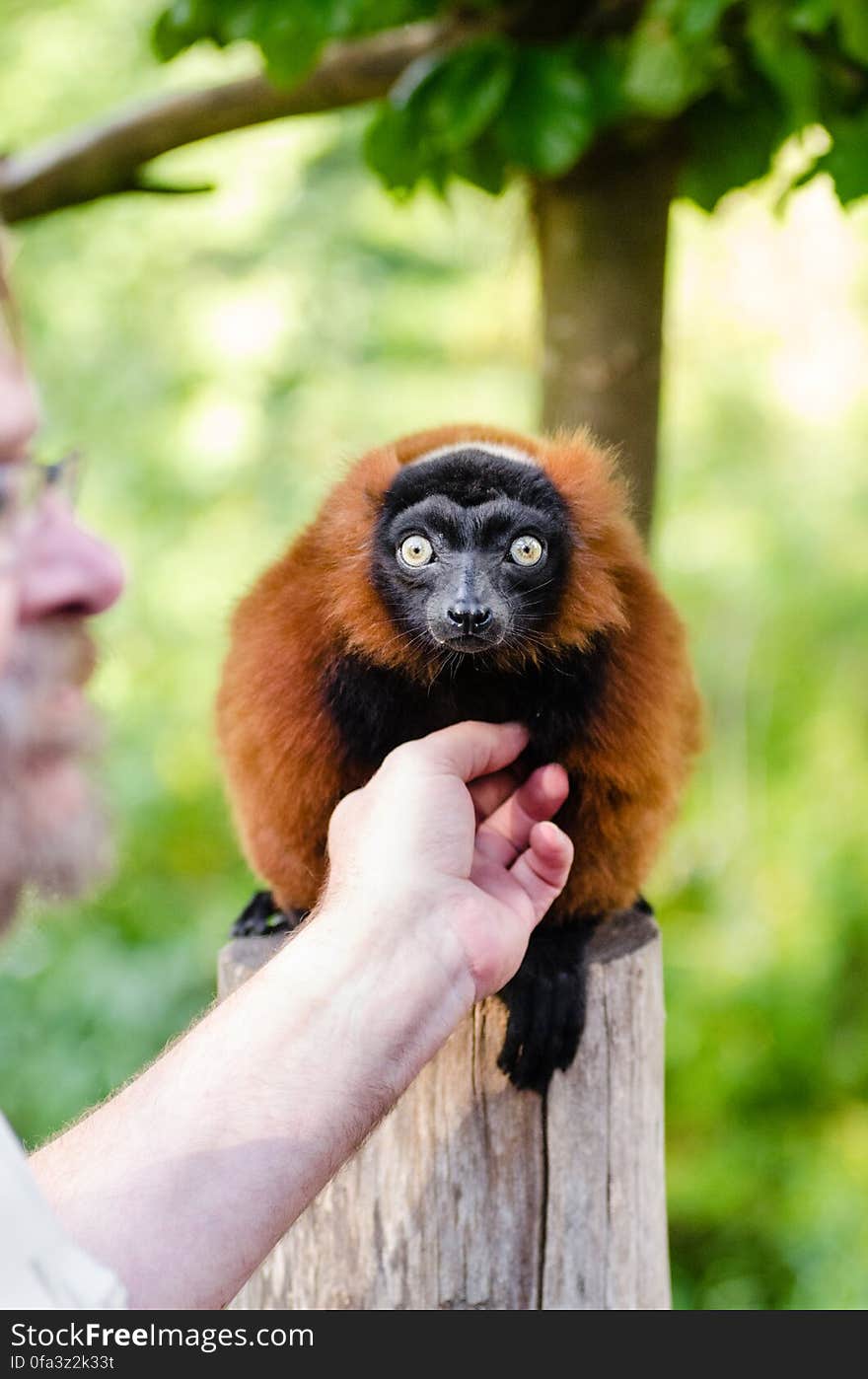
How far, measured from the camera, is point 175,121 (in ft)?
10.1

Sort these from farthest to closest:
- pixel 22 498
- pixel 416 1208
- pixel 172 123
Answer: pixel 172 123
pixel 416 1208
pixel 22 498

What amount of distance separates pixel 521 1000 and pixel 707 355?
561 cm

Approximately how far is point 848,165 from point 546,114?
52 cm

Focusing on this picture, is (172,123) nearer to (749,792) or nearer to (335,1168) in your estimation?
(335,1168)

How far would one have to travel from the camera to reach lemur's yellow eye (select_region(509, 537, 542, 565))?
2.06 m

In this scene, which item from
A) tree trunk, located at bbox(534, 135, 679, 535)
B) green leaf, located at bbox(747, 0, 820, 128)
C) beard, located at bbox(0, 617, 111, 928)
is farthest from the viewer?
tree trunk, located at bbox(534, 135, 679, 535)

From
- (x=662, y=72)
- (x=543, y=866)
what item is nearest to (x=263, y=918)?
(x=543, y=866)

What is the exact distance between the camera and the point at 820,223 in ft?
22.2

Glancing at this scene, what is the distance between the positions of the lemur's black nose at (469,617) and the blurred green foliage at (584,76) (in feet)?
2.91

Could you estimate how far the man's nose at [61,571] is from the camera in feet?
4.20

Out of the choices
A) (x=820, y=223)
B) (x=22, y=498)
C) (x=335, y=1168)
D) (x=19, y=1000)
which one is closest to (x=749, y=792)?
(x=820, y=223)

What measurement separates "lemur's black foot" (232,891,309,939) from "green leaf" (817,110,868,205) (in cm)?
153

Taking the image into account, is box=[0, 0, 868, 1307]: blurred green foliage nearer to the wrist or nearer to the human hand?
the human hand

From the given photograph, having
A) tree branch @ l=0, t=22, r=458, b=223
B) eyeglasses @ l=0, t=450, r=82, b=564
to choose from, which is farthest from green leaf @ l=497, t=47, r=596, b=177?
eyeglasses @ l=0, t=450, r=82, b=564
